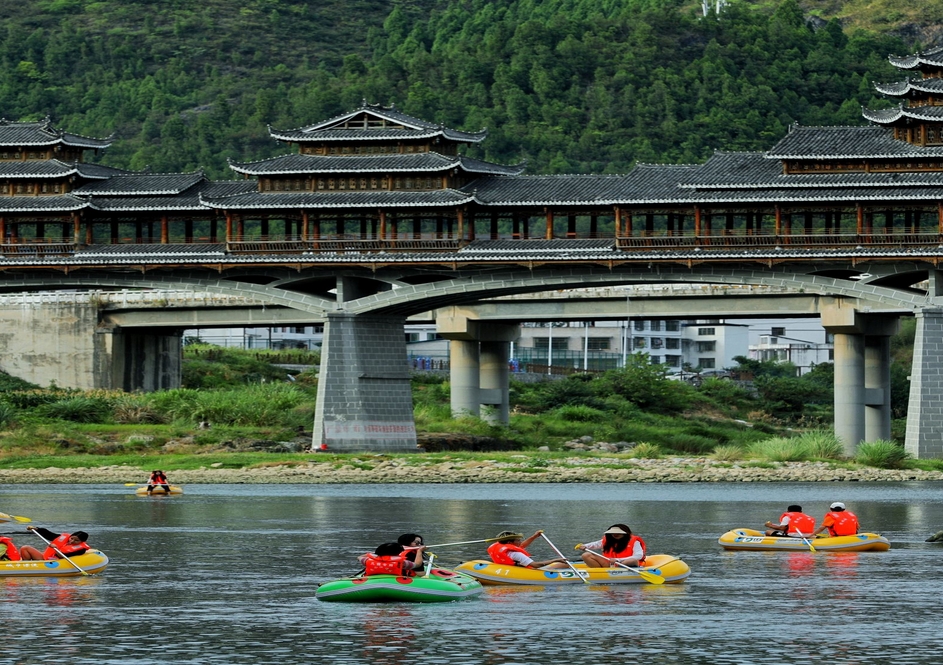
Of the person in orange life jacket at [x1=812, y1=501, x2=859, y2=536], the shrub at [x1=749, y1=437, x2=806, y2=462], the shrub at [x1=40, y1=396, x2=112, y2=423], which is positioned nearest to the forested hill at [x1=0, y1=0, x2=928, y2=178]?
the shrub at [x1=40, y1=396, x2=112, y2=423]

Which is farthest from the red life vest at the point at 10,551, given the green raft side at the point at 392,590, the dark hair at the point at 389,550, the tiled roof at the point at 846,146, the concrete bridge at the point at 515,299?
the tiled roof at the point at 846,146

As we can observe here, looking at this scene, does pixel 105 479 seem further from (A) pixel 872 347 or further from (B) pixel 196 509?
(A) pixel 872 347

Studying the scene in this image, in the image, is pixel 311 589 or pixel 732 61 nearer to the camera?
pixel 311 589

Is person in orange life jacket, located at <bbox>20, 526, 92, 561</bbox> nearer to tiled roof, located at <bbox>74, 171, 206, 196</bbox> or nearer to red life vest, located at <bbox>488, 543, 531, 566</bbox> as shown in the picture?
red life vest, located at <bbox>488, 543, 531, 566</bbox>

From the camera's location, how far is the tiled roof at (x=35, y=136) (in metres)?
80.1

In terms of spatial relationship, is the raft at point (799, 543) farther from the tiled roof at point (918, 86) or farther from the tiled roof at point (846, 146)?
the tiled roof at point (918, 86)

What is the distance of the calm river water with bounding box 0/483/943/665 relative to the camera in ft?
94.2

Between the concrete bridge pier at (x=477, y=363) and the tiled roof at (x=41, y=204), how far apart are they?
754 inches

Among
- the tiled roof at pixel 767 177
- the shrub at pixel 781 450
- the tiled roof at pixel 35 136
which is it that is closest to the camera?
the tiled roof at pixel 767 177

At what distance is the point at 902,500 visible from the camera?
58844mm

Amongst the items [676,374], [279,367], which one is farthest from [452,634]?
[676,374]

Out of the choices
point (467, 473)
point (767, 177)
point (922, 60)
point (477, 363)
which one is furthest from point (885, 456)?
point (477, 363)

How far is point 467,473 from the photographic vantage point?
235 ft

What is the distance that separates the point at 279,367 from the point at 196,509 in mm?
59293
